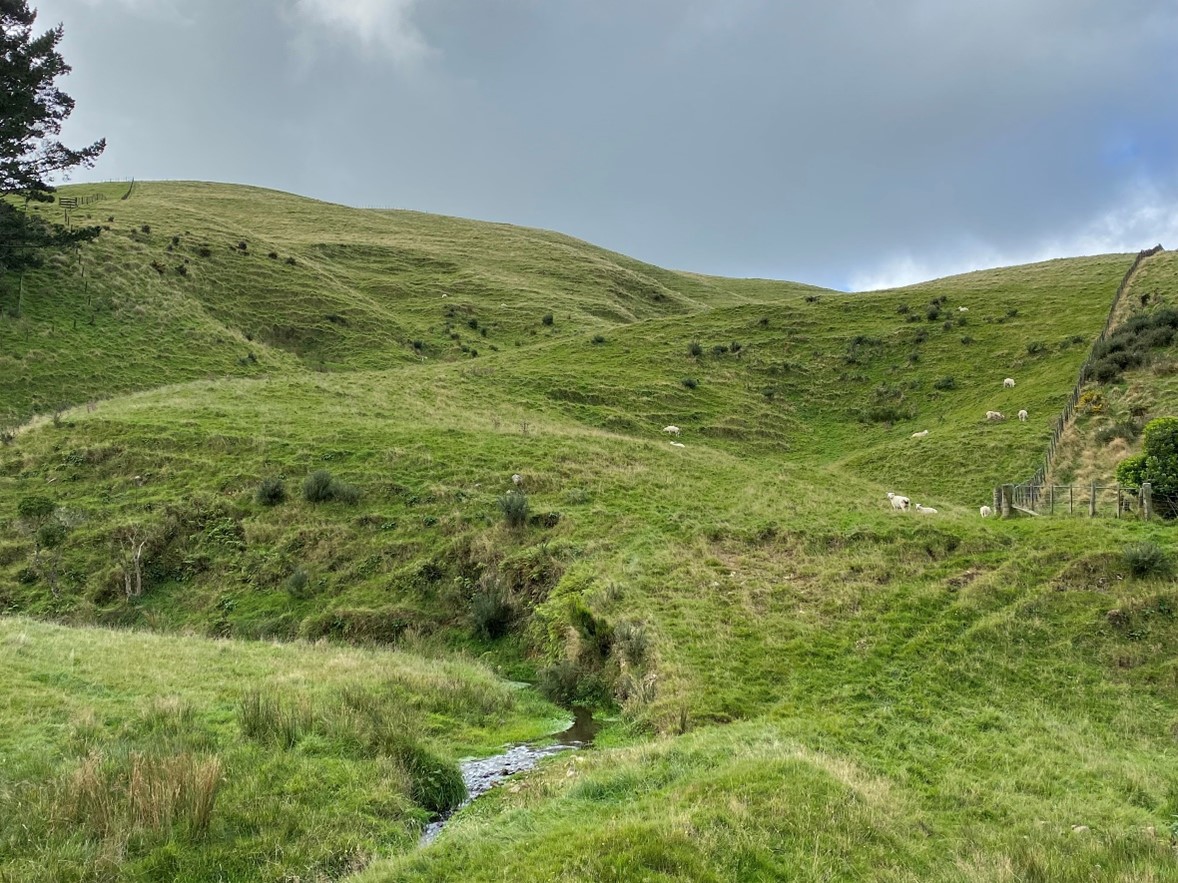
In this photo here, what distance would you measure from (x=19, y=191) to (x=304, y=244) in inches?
1723

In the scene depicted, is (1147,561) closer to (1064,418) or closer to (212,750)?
(212,750)

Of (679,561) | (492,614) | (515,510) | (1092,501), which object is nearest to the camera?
(492,614)

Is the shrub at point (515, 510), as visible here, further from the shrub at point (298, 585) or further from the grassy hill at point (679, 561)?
the shrub at point (298, 585)

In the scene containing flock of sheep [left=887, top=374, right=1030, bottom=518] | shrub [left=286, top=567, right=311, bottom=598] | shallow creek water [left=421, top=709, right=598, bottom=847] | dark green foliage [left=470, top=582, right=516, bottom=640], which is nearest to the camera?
shallow creek water [left=421, top=709, right=598, bottom=847]

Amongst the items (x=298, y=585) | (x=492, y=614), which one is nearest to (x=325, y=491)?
(x=298, y=585)

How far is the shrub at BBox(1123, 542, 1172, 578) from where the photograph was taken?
15.8 m

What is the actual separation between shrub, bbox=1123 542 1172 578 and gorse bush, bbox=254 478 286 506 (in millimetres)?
25637

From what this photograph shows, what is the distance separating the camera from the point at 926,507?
26.9 metres

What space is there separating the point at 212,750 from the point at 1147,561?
1937 cm

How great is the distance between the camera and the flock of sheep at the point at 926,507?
24250 mm

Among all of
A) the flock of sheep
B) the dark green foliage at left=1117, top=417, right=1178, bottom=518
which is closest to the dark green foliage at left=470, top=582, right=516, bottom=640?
the flock of sheep

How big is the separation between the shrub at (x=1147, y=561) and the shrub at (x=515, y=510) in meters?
16.5

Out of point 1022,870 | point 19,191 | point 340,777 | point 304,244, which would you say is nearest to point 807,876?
point 1022,870

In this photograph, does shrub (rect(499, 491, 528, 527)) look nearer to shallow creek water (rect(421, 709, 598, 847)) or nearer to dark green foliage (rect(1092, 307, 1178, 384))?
shallow creek water (rect(421, 709, 598, 847))
